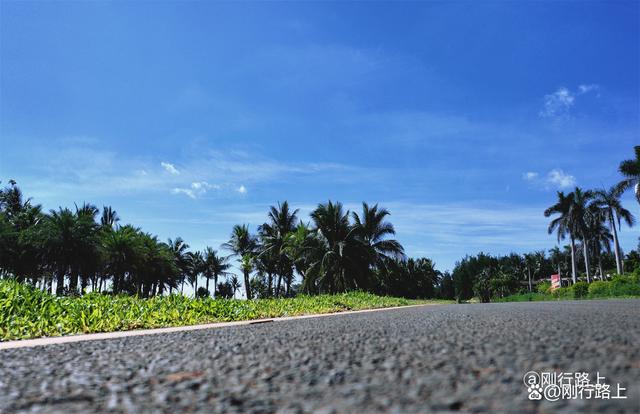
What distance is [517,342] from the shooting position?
8.71 ft

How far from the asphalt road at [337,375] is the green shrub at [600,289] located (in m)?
26.3

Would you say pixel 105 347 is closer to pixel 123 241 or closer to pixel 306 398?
pixel 306 398

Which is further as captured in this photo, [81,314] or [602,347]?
[81,314]

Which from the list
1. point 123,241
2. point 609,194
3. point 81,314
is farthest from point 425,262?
point 81,314

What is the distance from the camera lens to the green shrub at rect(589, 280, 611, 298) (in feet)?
79.8

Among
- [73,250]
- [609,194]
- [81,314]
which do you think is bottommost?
[81,314]

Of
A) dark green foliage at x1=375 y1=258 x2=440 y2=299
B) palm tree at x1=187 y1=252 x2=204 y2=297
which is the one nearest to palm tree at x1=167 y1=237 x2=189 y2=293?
palm tree at x1=187 y1=252 x2=204 y2=297

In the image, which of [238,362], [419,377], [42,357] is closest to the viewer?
[419,377]

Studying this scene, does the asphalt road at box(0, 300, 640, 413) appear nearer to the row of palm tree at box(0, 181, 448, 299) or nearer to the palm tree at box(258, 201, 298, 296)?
the row of palm tree at box(0, 181, 448, 299)

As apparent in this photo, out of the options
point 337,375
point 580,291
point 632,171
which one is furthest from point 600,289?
point 337,375

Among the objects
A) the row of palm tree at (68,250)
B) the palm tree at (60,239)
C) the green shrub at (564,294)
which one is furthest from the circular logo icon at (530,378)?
the palm tree at (60,239)

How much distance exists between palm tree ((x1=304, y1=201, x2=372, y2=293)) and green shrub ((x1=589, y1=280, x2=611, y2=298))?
14.4 metres

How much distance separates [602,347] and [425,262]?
65.8 meters

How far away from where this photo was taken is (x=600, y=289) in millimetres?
25047
